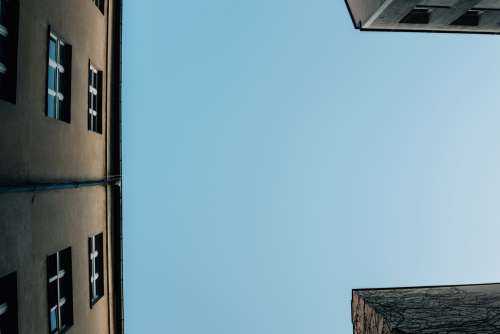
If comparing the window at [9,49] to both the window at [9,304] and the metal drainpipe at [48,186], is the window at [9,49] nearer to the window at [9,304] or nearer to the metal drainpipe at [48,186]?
the metal drainpipe at [48,186]

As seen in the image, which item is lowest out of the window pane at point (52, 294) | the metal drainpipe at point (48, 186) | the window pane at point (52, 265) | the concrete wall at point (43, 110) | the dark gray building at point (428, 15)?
the window pane at point (52, 294)

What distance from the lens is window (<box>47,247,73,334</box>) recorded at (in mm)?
11828

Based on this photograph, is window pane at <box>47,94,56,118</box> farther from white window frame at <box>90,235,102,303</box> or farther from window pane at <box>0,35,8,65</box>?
white window frame at <box>90,235,102,303</box>

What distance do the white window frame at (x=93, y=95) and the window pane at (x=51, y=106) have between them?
3206 mm

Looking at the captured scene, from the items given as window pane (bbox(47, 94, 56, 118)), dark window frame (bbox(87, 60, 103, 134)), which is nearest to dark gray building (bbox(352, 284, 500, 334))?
window pane (bbox(47, 94, 56, 118))

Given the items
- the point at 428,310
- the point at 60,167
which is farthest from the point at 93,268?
the point at 428,310

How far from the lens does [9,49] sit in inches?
380

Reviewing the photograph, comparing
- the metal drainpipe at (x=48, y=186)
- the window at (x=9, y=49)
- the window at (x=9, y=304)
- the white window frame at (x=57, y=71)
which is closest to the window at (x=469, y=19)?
the metal drainpipe at (x=48, y=186)

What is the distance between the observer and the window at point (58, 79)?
→ 1194cm

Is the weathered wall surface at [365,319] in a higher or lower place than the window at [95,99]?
lower

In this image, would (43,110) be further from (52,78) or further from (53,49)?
(53,49)

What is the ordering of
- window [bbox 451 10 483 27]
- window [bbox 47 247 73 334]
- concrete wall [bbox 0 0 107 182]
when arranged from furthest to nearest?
window [bbox 451 10 483 27], window [bbox 47 247 73 334], concrete wall [bbox 0 0 107 182]

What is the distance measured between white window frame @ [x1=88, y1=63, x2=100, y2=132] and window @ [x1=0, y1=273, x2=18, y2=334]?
6.95m

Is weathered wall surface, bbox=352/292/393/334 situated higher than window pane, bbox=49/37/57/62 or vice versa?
window pane, bbox=49/37/57/62
